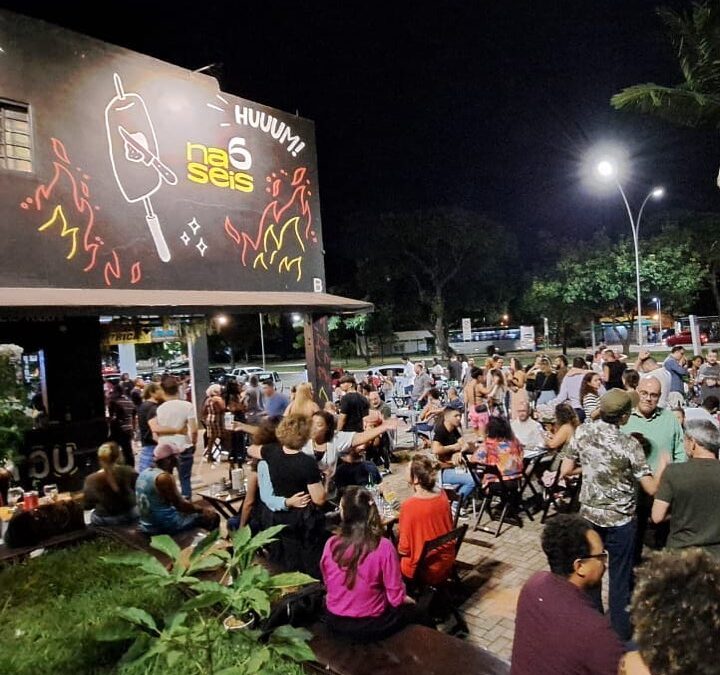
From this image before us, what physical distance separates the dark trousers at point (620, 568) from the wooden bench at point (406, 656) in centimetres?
128

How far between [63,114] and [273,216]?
408 cm

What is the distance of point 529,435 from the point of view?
24.0ft

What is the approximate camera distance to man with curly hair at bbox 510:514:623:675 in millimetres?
2172

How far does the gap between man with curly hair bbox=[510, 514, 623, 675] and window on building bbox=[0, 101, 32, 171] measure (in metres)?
8.34

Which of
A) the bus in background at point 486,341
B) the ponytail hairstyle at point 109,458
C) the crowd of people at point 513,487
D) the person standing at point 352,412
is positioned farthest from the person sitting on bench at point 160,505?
the bus in background at point 486,341

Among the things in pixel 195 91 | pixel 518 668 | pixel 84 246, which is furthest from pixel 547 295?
pixel 518 668

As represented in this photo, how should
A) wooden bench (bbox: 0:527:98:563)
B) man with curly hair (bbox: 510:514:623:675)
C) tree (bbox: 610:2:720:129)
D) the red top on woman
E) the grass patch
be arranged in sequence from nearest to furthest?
man with curly hair (bbox: 510:514:623:675) < the grass patch < the red top on woman < wooden bench (bbox: 0:527:98:563) < tree (bbox: 610:2:720:129)

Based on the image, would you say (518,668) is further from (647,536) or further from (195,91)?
(195,91)

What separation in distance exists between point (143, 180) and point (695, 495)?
863cm

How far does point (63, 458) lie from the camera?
8.48 meters

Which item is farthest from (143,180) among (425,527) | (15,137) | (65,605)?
(425,527)

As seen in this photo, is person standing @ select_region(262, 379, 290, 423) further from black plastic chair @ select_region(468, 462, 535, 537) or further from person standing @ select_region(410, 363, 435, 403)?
person standing @ select_region(410, 363, 435, 403)

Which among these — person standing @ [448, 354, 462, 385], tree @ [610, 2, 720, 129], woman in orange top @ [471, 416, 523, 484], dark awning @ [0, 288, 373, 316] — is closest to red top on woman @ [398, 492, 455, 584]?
woman in orange top @ [471, 416, 523, 484]

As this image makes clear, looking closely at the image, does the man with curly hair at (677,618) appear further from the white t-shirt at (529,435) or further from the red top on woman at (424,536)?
the white t-shirt at (529,435)
